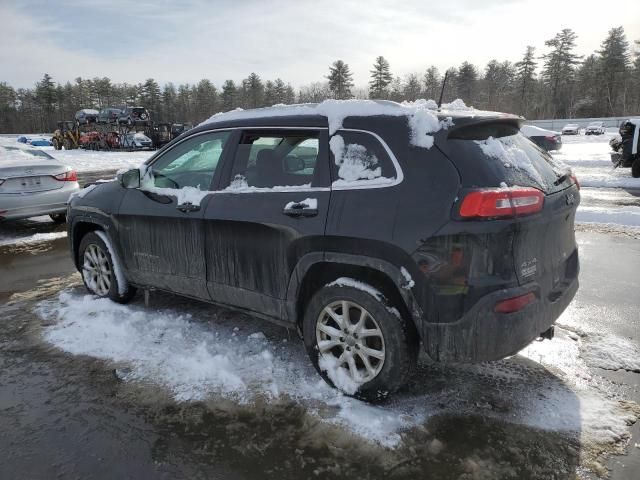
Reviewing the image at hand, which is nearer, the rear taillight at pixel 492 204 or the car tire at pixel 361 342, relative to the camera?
the rear taillight at pixel 492 204

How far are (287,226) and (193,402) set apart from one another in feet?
4.30

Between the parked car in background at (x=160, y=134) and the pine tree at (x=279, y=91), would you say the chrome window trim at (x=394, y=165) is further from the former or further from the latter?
the pine tree at (x=279, y=91)

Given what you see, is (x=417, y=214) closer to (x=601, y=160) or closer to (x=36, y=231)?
(x=36, y=231)

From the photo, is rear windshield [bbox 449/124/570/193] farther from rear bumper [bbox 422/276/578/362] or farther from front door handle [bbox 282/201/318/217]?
front door handle [bbox 282/201/318/217]

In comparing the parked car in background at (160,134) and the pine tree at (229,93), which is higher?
the pine tree at (229,93)

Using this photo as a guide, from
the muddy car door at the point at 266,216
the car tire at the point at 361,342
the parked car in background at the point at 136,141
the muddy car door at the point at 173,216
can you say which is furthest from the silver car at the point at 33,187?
the parked car in background at the point at 136,141

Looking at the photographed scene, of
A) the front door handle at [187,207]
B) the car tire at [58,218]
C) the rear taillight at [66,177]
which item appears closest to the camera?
the front door handle at [187,207]

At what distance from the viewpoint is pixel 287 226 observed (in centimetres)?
320

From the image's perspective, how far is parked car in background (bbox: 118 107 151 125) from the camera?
113 feet

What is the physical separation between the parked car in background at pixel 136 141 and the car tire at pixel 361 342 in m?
33.7

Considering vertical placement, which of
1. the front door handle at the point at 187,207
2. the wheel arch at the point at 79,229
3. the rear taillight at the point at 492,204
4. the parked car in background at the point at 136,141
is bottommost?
the wheel arch at the point at 79,229

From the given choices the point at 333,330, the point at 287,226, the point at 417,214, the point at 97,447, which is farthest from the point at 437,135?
the point at 97,447

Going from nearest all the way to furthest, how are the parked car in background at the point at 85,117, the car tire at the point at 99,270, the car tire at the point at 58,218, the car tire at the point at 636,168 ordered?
the car tire at the point at 99,270
the car tire at the point at 58,218
the car tire at the point at 636,168
the parked car in background at the point at 85,117

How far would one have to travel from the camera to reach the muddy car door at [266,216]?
3.15 metres
